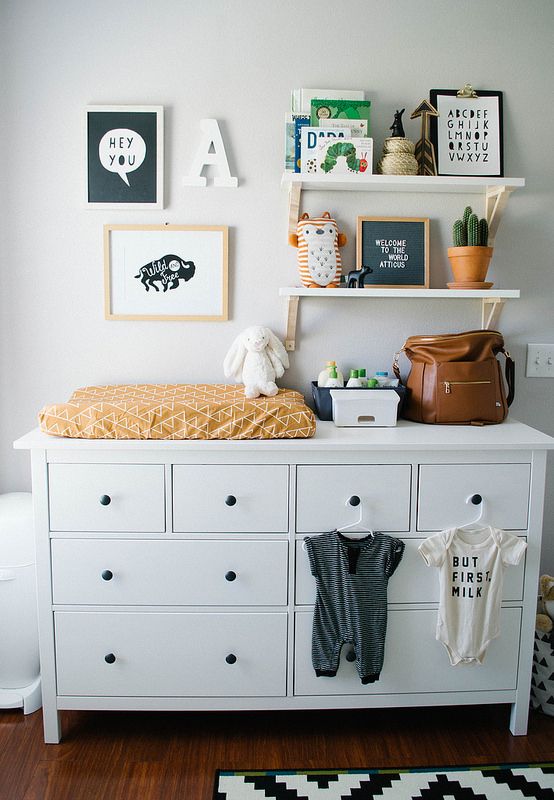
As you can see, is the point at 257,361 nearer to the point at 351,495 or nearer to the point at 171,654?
the point at 351,495

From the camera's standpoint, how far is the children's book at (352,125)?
7.18 ft

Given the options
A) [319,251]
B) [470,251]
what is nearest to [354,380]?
[319,251]

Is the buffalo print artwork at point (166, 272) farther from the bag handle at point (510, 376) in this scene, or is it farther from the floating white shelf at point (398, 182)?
the bag handle at point (510, 376)

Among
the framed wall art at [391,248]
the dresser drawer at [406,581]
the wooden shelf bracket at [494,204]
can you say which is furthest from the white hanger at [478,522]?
the wooden shelf bracket at [494,204]

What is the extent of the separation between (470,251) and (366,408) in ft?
1.89

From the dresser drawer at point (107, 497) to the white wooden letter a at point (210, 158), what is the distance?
92cm

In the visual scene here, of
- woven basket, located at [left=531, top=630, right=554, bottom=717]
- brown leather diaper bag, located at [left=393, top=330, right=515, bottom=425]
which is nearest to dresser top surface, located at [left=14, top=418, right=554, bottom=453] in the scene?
brown leather diaper bag, located at [left=393, top=330, right=515, bottom=425]

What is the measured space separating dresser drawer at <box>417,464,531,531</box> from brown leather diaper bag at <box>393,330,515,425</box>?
0.20m

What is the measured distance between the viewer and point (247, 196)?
230cm

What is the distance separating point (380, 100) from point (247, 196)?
0.51 meters

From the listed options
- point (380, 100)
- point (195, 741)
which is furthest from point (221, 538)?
point (380, 100)

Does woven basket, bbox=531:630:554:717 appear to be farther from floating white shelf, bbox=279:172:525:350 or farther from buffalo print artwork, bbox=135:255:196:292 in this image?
buffalo print artwork, bbox=135:255:196:292

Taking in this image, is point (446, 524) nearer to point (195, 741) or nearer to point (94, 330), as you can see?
point (195, 741)

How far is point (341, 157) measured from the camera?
2.15m
